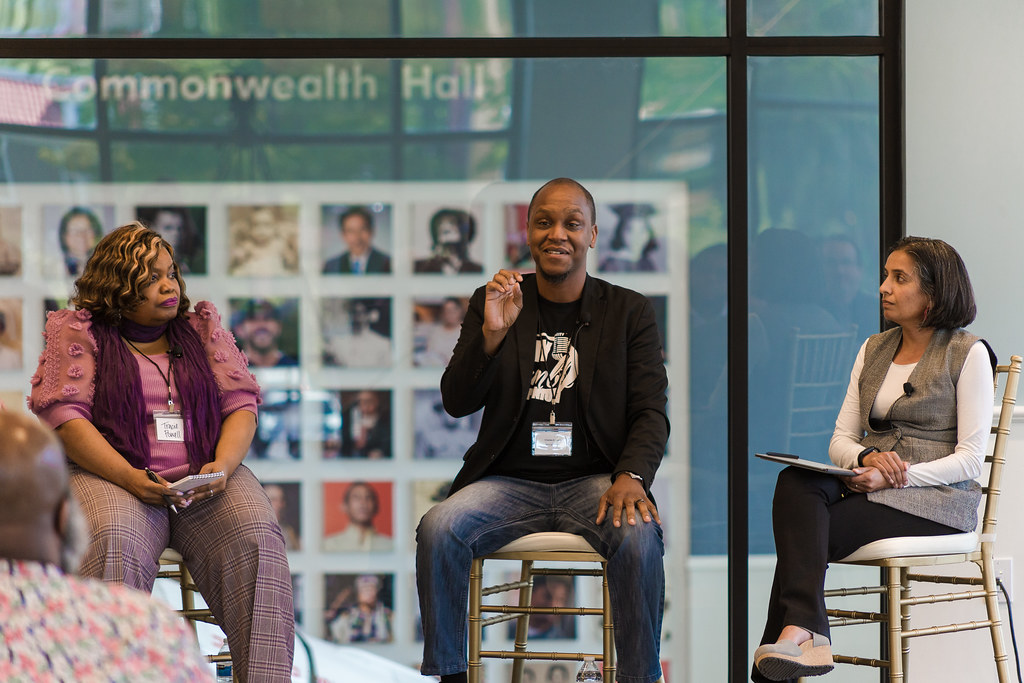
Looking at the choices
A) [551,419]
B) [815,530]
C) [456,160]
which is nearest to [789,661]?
[815,530]

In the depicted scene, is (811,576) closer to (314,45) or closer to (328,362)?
(328,362)

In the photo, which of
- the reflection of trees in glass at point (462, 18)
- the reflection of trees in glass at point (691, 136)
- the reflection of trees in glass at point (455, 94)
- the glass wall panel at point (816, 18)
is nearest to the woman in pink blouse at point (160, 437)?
the reflection of trees in glass at point (455, 94)

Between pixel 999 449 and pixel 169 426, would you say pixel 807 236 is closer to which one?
pixel 999 449

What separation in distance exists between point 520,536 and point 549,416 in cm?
36

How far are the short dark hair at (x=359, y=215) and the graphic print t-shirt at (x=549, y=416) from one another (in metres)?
1.15

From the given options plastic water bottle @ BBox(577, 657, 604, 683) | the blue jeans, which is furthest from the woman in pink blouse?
plastic water bottle @ BBox(577, 657, 604, 683)

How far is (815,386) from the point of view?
3.87 metres

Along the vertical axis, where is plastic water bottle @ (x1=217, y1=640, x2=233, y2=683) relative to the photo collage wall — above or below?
below

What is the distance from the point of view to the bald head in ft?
3.72

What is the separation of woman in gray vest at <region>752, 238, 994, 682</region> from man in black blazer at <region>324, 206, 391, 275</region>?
5.81ft

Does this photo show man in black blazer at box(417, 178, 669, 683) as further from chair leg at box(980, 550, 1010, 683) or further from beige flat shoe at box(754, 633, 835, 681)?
chair leg at box(980, 550, 1010, 683)

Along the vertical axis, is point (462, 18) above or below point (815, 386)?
above

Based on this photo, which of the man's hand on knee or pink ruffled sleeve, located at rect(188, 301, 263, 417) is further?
pink ruffled sleeve, located at rect(188, 301, 263, 417)

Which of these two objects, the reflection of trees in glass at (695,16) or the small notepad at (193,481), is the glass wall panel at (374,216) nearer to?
the reflection of trees in glass at (695,16)
